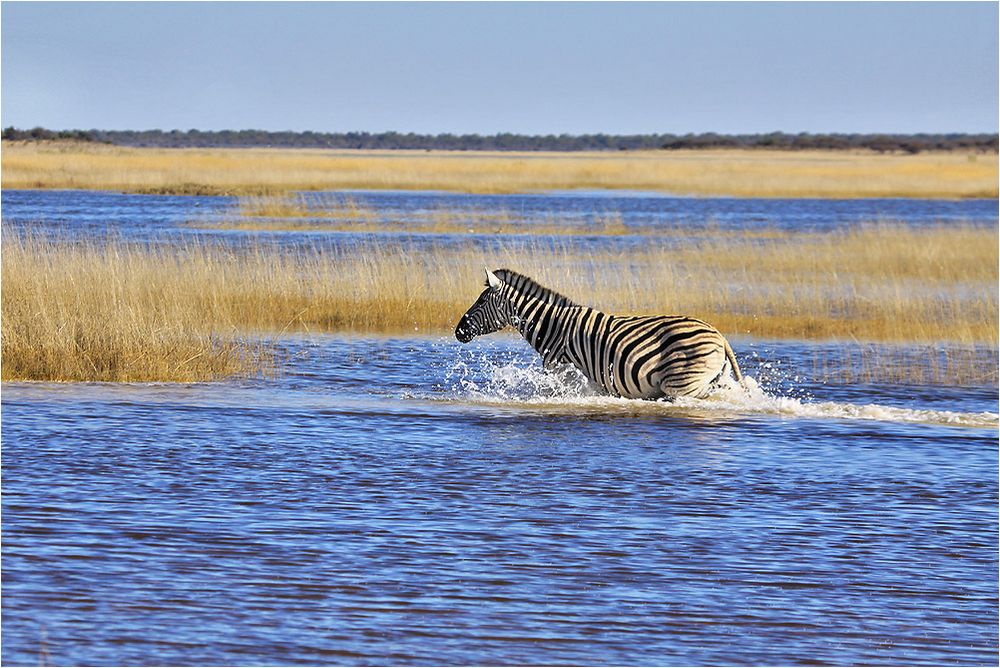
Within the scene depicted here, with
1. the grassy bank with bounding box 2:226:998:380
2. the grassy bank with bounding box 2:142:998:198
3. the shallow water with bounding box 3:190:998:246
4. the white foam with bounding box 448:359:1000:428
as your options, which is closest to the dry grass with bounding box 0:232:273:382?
the grassy bank with bounding box 2:226:998:380

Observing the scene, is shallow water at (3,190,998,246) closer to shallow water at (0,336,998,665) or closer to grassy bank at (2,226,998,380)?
grassy bank at (2,226,998,380)

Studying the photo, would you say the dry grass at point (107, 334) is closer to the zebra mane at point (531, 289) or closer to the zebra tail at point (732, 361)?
the zebra mane at point (531, 289)

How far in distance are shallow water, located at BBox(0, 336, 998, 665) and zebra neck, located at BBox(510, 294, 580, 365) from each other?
0.36 meters

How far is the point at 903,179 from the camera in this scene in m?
70.8

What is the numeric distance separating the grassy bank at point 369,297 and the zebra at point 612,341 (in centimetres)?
281

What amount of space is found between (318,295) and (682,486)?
10746 millimetres

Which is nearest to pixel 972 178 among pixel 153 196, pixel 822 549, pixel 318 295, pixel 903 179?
pixel 903 179

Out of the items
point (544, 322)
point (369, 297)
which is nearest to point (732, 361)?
point (544, 322)

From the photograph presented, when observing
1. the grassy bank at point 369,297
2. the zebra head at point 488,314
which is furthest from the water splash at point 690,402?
the grassy bank at point 369,297

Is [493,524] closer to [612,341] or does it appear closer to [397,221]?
[612,341]

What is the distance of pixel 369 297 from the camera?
1930 centimetres

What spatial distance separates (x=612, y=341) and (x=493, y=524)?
15.5 ft

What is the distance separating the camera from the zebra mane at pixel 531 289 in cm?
1312

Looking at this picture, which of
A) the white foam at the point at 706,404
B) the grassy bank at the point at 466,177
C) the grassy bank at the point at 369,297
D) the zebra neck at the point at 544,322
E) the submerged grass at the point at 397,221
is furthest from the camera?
the grassy bank at the point at 466,177
